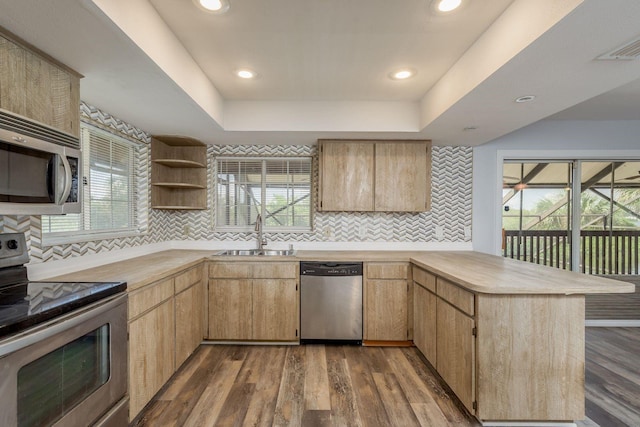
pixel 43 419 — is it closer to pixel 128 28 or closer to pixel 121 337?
pixel 121 337

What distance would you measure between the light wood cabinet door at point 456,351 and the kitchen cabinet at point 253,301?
4.35ft

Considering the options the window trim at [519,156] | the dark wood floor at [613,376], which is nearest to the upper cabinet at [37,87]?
the dark wood floor at [613,376]

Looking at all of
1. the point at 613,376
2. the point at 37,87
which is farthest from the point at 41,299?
the point at 613,376

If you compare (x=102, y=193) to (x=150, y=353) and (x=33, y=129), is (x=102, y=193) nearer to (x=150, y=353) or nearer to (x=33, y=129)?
(x=33, y=129)

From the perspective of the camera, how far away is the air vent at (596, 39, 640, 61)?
1.38 m

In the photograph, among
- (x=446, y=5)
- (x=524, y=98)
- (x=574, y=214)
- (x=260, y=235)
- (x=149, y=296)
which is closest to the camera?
(x=446, y=5)

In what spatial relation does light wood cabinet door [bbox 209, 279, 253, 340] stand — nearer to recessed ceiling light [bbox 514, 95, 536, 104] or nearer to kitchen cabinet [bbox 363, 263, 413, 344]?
kitchen cabinet [bbox 363, 263, 413, 344]

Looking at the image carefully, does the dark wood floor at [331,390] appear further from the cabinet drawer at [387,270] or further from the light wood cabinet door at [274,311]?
the cabinet drawer at [387,270]

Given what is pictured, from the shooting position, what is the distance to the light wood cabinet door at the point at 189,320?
2393 mm

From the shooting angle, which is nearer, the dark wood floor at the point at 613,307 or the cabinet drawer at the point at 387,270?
the cabinet drawer at the point at 387,270

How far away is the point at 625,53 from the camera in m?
1.44

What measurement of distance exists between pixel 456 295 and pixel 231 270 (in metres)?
2.01

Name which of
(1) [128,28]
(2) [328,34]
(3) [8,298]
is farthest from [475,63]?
(3) [8,298]

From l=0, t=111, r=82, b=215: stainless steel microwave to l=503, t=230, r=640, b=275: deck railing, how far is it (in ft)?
13.4
